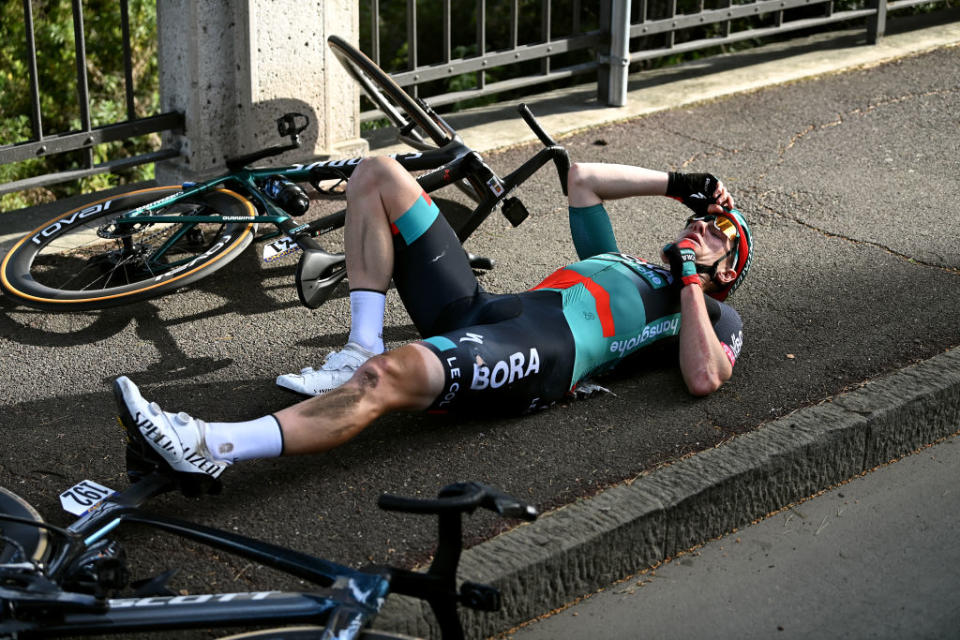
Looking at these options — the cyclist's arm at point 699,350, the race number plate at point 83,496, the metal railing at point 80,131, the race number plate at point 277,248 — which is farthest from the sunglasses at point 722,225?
the metal railing at point 80,131

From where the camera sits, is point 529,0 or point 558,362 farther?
point 529,0

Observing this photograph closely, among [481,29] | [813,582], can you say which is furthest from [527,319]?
[481,29]

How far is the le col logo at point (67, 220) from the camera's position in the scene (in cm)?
472

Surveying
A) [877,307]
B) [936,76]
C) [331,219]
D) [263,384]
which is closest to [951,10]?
[936,76]

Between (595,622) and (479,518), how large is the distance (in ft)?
1.41

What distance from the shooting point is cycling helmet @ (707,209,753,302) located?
4.10 m

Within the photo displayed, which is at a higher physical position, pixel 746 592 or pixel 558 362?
pixel 558 362

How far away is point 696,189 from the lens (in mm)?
4176

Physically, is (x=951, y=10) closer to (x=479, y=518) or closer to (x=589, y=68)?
(x=589, y=68)

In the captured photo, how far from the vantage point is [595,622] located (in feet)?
10.2

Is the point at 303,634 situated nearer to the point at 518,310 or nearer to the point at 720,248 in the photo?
the point at 518,310

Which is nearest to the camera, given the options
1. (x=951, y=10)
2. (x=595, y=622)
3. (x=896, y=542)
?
(x=595, y=622)

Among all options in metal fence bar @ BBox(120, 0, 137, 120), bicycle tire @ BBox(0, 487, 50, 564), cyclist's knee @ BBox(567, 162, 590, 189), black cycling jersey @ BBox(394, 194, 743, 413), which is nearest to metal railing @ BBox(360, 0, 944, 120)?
metal fence bar @ BBox(120, 0, 137, 120)

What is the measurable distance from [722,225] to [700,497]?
44.5 inches
